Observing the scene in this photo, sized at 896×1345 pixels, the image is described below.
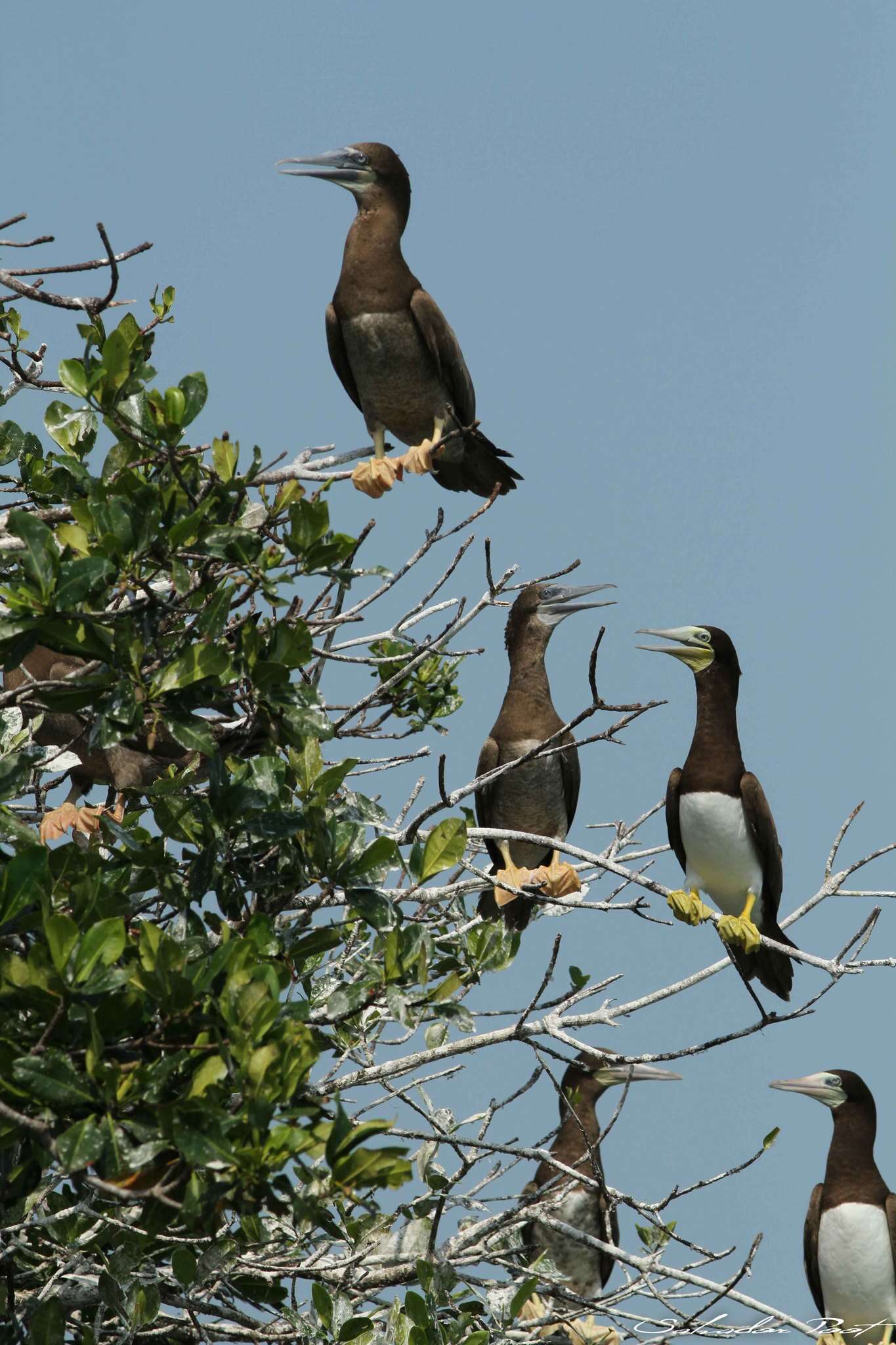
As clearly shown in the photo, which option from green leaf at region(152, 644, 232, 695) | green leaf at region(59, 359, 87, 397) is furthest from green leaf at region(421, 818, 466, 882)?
green leaf at region(59, 359, 87, 397)

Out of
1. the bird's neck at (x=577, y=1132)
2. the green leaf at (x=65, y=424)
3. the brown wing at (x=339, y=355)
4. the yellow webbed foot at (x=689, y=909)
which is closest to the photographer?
the green leaf at (x=65, y=424)

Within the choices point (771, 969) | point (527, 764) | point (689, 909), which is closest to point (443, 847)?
point (689, 909)

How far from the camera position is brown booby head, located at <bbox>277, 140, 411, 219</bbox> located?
6.00 m

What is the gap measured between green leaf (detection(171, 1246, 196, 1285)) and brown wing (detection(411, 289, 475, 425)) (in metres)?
3.63

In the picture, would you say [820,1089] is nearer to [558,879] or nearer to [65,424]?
[558,879]

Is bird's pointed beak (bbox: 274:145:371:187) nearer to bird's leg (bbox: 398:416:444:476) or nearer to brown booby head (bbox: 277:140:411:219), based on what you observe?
brown booby head (bbox: 277:140:411:219)

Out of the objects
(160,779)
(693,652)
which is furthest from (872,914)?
(160,779)

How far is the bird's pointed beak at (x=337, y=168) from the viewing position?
594cm

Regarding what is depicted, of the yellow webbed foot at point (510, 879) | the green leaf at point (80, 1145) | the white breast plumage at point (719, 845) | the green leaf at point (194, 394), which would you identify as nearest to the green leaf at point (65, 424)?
the green leaf at point (194, 394)

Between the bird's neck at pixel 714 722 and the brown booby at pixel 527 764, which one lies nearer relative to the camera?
the bird's neck at pixel 714 722

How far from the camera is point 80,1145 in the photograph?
2.38 m

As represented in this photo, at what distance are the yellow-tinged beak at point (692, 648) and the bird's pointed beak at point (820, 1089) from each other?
252 centimetres

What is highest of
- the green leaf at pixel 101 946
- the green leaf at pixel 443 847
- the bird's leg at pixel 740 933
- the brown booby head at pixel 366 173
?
the brown booby head at pixel 366 173

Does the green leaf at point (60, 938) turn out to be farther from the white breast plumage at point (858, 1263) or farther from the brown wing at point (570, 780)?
the white breast plumage at point (858, 1263)
